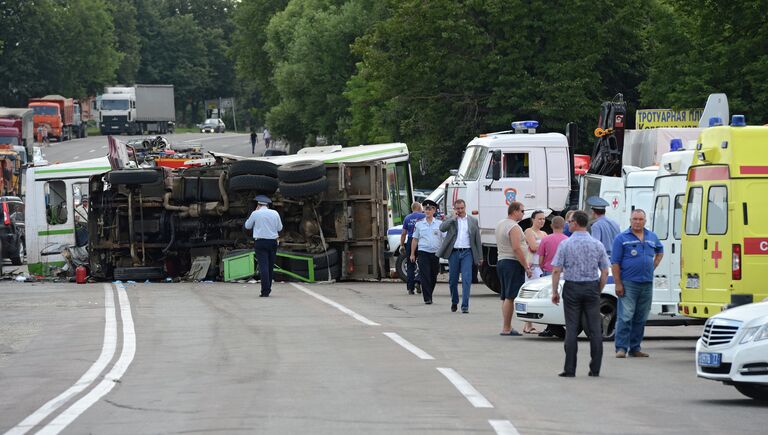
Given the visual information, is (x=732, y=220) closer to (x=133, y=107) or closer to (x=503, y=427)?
(x=503, y=427)

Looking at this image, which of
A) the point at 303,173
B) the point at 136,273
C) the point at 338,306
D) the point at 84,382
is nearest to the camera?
the point at 84,382

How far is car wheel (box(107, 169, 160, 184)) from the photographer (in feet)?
94.5

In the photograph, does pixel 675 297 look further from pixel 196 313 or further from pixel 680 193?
pixel 196 313

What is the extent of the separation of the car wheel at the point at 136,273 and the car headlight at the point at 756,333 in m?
19.1

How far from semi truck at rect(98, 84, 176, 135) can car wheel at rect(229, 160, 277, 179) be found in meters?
80.5

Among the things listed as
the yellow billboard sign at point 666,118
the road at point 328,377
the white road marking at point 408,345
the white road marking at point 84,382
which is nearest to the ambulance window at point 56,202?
the road at point 328,377

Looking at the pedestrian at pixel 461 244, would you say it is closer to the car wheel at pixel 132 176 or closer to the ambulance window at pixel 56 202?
the car wheel at pixel 132 176

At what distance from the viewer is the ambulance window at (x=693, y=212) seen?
53.6ft

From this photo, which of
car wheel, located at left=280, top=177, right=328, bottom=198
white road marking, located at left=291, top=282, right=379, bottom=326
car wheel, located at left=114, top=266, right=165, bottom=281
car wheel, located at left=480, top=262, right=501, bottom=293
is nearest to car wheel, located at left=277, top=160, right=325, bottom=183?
car wheel, located at left=280, top=177, right=328, bottom=198

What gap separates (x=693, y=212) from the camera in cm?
1648

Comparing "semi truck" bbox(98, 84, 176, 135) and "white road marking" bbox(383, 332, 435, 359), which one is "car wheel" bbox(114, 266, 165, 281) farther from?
"semi truck" bbox(98, 84, 176, 135)

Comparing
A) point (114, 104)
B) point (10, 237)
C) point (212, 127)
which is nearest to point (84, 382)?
point (10, 237)

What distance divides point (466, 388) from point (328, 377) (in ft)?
5.04

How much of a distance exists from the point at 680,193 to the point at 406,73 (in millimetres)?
32266
